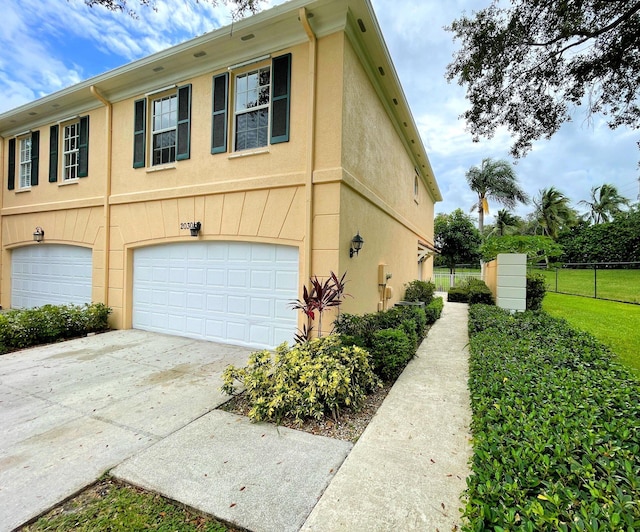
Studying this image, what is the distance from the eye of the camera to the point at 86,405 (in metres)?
3.83

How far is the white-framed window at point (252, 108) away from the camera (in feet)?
20.1

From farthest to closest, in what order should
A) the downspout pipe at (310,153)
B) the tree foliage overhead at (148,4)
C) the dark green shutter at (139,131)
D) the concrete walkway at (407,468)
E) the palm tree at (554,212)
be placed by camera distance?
the palm tree at (554,212), the dark green shutter at (139,131), the downspout pipe at (310,153), the tree foliage overhead at (148,4), the concrete walkway at (407,468)

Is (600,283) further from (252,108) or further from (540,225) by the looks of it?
(252,108)

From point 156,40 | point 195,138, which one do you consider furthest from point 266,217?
point 156,40

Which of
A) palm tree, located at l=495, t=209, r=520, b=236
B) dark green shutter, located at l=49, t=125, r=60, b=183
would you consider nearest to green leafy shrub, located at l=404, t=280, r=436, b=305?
dark green shutter, located at l=49, t=125, r=60, b=183

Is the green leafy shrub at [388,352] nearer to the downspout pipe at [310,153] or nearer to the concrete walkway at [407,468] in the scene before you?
the concrete walkway at [407,468]

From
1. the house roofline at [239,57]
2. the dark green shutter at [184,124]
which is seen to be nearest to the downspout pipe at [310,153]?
the house roofline at [239,57]

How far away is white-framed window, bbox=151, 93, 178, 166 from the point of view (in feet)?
23.4

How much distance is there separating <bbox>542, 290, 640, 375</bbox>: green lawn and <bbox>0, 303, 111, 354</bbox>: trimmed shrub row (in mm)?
10204

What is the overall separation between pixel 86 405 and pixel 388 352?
13.0 ft

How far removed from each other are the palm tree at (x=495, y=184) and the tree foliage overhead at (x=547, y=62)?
66.3 feet

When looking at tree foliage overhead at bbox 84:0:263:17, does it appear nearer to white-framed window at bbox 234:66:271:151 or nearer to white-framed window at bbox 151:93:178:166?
white-framed window at bbox 234:66:271:151

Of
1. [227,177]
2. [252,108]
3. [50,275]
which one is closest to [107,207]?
[50,275]

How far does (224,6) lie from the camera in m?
4.46
